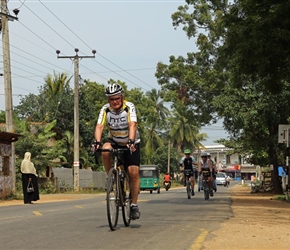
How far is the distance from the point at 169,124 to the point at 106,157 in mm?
74835

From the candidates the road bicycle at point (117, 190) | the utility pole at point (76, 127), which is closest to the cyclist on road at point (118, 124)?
the road bicycle at point (117, 190)

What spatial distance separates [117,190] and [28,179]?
12513mm

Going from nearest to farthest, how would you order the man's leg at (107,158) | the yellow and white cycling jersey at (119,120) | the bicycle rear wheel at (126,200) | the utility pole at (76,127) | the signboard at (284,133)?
the man's leg at (107,158), the yellow and white cycling jersey at (119,120), the bicycle rear wheel at (126,200), the signboard at (284,133), the utility pole at (76,127)

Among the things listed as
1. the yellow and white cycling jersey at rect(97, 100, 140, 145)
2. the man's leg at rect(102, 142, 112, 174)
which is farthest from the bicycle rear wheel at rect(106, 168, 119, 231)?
the yellow and white cycling jersey at rect(97, 100, 140, 145)

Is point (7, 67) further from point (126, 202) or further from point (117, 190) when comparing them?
point (117, 190)

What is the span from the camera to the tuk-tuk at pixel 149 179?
142 feet

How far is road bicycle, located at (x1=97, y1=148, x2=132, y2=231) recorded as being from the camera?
8.51m

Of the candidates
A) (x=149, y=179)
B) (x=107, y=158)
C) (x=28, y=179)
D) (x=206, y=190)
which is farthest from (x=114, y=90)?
(x=149, y=179)

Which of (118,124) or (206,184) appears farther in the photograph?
(206,184)

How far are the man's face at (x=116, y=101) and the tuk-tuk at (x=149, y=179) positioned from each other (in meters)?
34.0

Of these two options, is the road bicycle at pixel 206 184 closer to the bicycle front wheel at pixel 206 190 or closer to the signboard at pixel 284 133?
the bicycle front wheel at pixel 206 190

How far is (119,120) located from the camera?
8.84 metres

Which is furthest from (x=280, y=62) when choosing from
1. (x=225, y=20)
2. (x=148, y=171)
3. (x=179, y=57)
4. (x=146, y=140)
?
(x=146, y=140)

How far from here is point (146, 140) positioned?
260 ft
